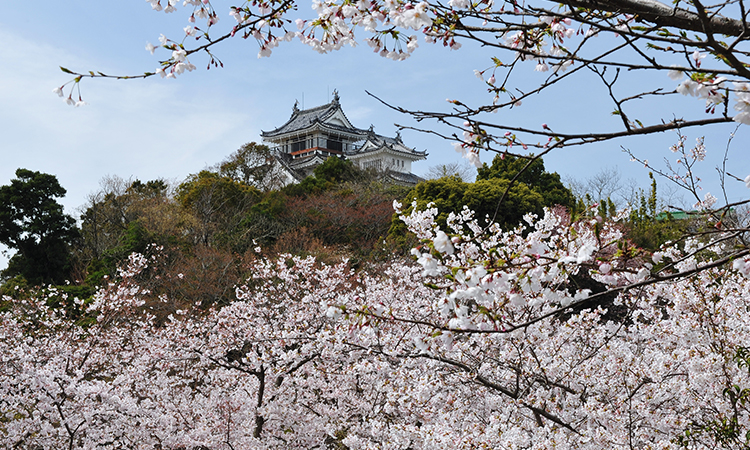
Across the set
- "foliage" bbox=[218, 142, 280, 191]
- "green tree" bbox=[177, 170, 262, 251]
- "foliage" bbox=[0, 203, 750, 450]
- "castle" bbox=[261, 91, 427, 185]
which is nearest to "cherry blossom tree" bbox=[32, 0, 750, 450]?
"foliage" bbox=[0, 203, 750, 450]

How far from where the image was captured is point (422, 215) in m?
5.57

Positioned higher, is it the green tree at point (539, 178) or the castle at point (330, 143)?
the castle at point (330, 143)

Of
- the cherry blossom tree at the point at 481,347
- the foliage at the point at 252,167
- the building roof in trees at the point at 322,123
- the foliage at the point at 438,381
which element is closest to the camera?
the cherry blossom tree at the point at 481,347

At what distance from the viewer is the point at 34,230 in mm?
18859

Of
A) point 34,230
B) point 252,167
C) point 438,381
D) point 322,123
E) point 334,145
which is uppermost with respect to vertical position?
point 322,123

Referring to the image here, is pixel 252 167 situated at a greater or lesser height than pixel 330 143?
lesser

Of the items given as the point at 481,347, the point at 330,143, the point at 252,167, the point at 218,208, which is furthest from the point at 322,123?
the point at 481,347

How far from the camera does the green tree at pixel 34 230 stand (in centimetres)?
1884

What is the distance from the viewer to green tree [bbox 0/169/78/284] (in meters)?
18.8

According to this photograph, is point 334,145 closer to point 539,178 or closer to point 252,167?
point 252,167

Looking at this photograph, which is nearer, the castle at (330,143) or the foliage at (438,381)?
the foliage at (438,381)

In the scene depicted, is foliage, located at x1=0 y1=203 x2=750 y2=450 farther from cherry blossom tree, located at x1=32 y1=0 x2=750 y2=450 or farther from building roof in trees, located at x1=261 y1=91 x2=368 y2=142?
building roof in trees, located at x1=261 y1=91 x2=368 y2=142

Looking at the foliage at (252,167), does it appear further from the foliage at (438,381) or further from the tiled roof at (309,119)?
the foliage at (438,381)

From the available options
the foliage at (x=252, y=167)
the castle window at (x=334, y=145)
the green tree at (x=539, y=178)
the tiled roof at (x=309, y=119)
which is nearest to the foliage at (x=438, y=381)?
the green tree at (x=539, y=178)
